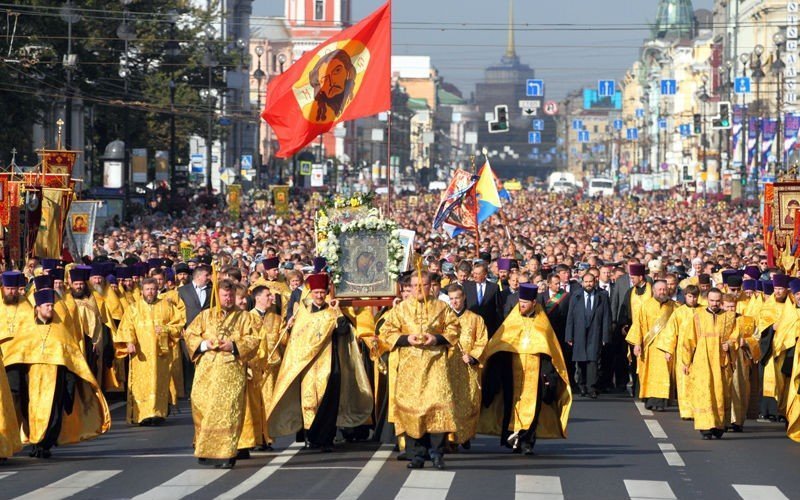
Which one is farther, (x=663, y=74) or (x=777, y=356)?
(x=663, y=74)

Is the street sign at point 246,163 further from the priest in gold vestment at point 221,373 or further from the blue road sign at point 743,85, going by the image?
the priest in gold vestment at point 221,373

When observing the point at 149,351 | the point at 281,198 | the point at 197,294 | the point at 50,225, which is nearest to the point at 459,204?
the point at 50,225

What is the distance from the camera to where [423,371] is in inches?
561

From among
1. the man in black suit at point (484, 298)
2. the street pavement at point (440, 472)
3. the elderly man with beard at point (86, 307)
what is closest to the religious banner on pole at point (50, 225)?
the man in black suit at point (484, 298)

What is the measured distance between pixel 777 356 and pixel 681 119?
429ft

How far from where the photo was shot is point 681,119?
481 ft

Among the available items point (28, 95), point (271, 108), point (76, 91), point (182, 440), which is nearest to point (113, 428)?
point (182, 440)

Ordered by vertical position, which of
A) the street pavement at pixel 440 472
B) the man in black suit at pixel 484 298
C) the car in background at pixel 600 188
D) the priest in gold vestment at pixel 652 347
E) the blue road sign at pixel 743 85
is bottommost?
the street pavement at pixel 440 472

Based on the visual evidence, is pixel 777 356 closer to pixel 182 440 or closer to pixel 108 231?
pixel 182 440

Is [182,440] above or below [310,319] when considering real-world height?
below

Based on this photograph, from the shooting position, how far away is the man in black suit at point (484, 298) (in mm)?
20000

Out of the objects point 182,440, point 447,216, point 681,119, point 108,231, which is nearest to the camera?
point 182,440

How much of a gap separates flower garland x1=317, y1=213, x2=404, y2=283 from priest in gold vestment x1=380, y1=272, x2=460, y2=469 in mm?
1915

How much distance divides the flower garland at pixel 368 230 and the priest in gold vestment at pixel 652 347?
400 cm
